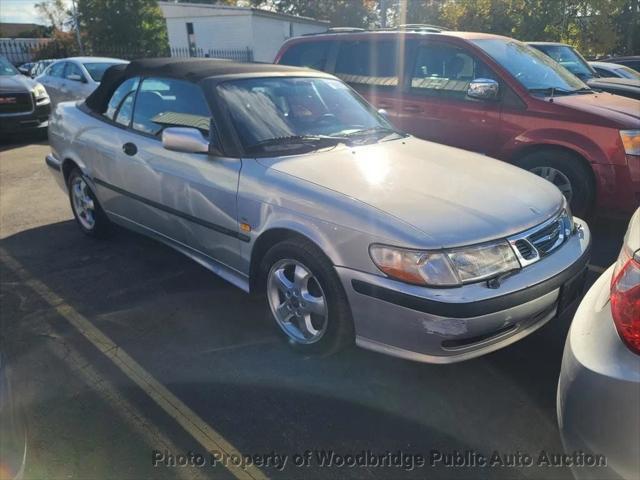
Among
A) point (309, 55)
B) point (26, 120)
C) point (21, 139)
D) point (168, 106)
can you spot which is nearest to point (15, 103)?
point (26, 120)

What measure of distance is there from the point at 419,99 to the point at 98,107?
11.0 feet

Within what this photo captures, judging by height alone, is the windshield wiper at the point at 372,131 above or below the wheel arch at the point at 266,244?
above

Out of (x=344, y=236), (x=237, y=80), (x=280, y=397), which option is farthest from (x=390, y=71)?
(x=280, y=397)

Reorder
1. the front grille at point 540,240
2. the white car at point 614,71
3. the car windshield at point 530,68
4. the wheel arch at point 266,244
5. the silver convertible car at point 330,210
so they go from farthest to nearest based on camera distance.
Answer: the white car at point 614,71, the car windshield at point 530,68, the wheel arch at point 266,244, the front grille at point 540,240, the silver convertible car at point 330,210

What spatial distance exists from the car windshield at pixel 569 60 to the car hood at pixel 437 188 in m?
6.64

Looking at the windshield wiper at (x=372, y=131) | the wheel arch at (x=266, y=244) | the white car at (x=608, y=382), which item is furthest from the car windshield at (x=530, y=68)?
the white car at (x=608, y=382)

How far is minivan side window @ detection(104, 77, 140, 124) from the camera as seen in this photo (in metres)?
4.13

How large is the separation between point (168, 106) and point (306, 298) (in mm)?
1952

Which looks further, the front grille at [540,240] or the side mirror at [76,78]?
the side mirror at [76,78]

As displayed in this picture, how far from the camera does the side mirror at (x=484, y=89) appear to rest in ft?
16.4

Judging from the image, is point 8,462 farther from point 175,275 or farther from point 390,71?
point 390,71

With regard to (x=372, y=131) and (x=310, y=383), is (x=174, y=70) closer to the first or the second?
(x=372, y=131)

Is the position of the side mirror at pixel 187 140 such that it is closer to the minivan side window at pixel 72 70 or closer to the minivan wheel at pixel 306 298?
the minivan wheel at pixel 306 298

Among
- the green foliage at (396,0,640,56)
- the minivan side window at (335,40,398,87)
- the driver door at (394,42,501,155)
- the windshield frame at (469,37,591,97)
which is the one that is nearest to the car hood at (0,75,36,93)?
the minivan side window at (335,40,398,87)
